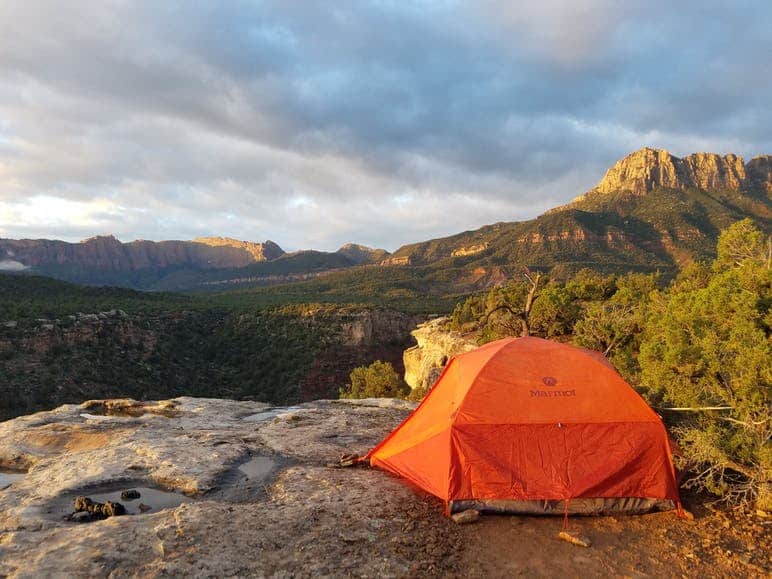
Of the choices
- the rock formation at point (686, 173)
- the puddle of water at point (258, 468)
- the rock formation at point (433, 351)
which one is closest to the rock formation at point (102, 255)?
the rock formation at point (686, 173)

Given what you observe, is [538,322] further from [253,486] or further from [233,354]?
[233,354]

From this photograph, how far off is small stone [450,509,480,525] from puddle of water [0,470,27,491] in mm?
7510

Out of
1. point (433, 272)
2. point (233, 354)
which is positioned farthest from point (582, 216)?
point (233, 354)

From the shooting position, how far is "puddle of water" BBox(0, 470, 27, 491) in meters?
8.00

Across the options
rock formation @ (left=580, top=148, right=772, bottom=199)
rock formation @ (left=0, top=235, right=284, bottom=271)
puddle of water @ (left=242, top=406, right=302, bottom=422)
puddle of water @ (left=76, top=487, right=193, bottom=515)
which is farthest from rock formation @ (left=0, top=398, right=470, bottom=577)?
rock formation @ (left=0, top=235, right=284, bottom=271)

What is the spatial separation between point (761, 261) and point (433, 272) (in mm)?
88005

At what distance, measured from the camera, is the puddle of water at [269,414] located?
12.5 metres

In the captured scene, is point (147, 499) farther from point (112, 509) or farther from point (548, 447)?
point (548, 447)

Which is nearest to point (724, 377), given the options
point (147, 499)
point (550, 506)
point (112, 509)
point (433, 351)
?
point (550, 506)

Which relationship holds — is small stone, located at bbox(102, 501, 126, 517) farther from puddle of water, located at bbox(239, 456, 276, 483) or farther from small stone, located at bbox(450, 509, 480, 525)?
small stone, located at bbox(450, 509, 480, 525)

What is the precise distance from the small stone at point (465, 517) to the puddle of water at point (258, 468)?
3.35 metres

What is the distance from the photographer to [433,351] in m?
30.5

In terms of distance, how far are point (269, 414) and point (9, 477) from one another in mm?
5903

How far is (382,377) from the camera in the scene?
23641mm
